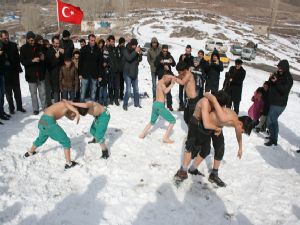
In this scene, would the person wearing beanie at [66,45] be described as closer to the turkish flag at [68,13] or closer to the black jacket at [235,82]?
the turkish flag at [68,13]

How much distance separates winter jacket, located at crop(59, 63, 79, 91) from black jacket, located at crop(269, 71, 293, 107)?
566 centimetres

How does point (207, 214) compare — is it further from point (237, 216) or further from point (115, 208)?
point (115, 208)

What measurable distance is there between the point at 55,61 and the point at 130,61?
228 cm

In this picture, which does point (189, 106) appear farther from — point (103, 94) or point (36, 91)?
point (36, 91)

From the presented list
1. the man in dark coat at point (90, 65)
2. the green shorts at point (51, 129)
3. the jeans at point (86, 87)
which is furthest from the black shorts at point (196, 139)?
the jeans at point (86, 87)

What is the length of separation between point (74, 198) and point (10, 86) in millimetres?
4766

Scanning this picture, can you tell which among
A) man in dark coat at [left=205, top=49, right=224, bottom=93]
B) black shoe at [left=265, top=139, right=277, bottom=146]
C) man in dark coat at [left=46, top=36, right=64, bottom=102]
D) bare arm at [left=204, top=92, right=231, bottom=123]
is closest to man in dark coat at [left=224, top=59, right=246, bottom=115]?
man in dark coat at [left=205, top=49, right=224, bottom=93]

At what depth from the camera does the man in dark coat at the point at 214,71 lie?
10.0 m

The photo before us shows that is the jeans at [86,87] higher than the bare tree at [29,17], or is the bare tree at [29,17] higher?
the jeans at [86,87]

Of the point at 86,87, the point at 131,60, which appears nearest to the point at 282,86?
the point at 131,60

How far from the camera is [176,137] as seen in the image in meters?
8.45

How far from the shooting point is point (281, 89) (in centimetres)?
765

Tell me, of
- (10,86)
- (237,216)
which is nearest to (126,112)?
(10,86)

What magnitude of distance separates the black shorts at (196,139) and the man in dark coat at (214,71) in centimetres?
453
